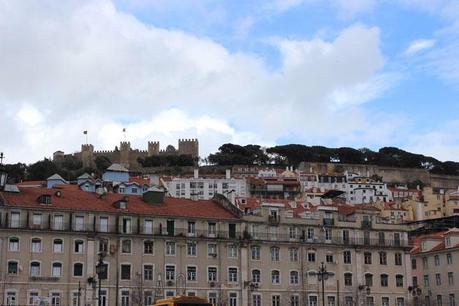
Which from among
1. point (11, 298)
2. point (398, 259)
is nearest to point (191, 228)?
point (11, 298)

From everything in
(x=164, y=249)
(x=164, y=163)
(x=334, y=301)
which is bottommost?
(x=334, y=301)

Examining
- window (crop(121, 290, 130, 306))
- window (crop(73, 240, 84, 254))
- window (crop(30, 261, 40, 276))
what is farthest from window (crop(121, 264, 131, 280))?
window (crop(30, 261, 40, 276))

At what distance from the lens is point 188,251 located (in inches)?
2709

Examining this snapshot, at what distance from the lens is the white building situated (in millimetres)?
152625

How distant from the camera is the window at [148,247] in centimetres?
6725

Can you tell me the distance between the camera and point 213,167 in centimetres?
19112

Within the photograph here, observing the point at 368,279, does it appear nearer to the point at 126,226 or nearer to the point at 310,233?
the point at 310,233

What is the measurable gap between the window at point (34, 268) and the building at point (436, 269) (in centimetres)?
3401

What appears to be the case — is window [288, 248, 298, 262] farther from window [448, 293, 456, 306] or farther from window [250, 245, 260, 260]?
window [448, 293, 456, 306]

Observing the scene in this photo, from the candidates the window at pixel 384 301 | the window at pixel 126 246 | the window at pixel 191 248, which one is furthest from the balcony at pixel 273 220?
the window at pixel 126 246

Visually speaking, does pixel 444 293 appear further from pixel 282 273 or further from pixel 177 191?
pixel 177 191

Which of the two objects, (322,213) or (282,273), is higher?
(322,213)

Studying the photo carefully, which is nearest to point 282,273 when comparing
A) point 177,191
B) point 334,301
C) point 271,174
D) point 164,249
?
point 334,301

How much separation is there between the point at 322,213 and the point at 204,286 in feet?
45.5
